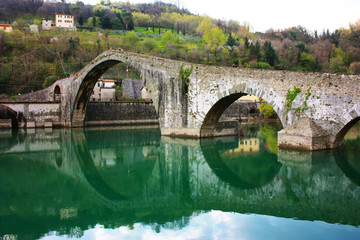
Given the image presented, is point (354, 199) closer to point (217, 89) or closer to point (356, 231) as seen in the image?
point (356, 231)

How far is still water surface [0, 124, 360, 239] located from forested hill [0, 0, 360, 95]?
56.0 ft

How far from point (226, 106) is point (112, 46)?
4233 cm

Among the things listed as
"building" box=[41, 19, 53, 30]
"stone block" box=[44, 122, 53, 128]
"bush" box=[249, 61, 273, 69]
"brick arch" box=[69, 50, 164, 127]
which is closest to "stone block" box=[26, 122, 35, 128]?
"stone block" box=[44, 122, 53, 128]

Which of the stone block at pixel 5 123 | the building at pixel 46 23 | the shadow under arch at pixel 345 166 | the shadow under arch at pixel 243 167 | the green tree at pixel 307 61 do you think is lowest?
the shadow under arch at pixel 243 167

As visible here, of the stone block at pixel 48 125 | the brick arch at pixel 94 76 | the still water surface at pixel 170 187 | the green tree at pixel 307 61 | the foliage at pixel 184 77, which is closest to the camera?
the still water surface at pixel 170 187

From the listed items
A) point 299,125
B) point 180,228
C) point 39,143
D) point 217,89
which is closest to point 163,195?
point 180,228

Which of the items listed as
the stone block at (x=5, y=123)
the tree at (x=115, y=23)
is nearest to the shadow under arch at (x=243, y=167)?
the stone block at (x=5, y=123)

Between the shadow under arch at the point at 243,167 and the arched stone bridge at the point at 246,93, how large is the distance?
124 cm

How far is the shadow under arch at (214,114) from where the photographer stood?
54.8 ft

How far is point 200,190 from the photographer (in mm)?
9555

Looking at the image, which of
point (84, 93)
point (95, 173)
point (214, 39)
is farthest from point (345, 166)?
point (214, 39)

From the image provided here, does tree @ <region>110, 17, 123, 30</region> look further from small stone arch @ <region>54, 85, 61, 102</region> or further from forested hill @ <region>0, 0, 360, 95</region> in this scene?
small stone arch @ <region>54, 85, 61, 102</region>

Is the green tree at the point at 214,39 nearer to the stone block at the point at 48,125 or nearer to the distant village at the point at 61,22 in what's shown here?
the distant village at the point at 61,22

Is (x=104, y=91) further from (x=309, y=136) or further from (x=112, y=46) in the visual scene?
(x=309, y=136)
